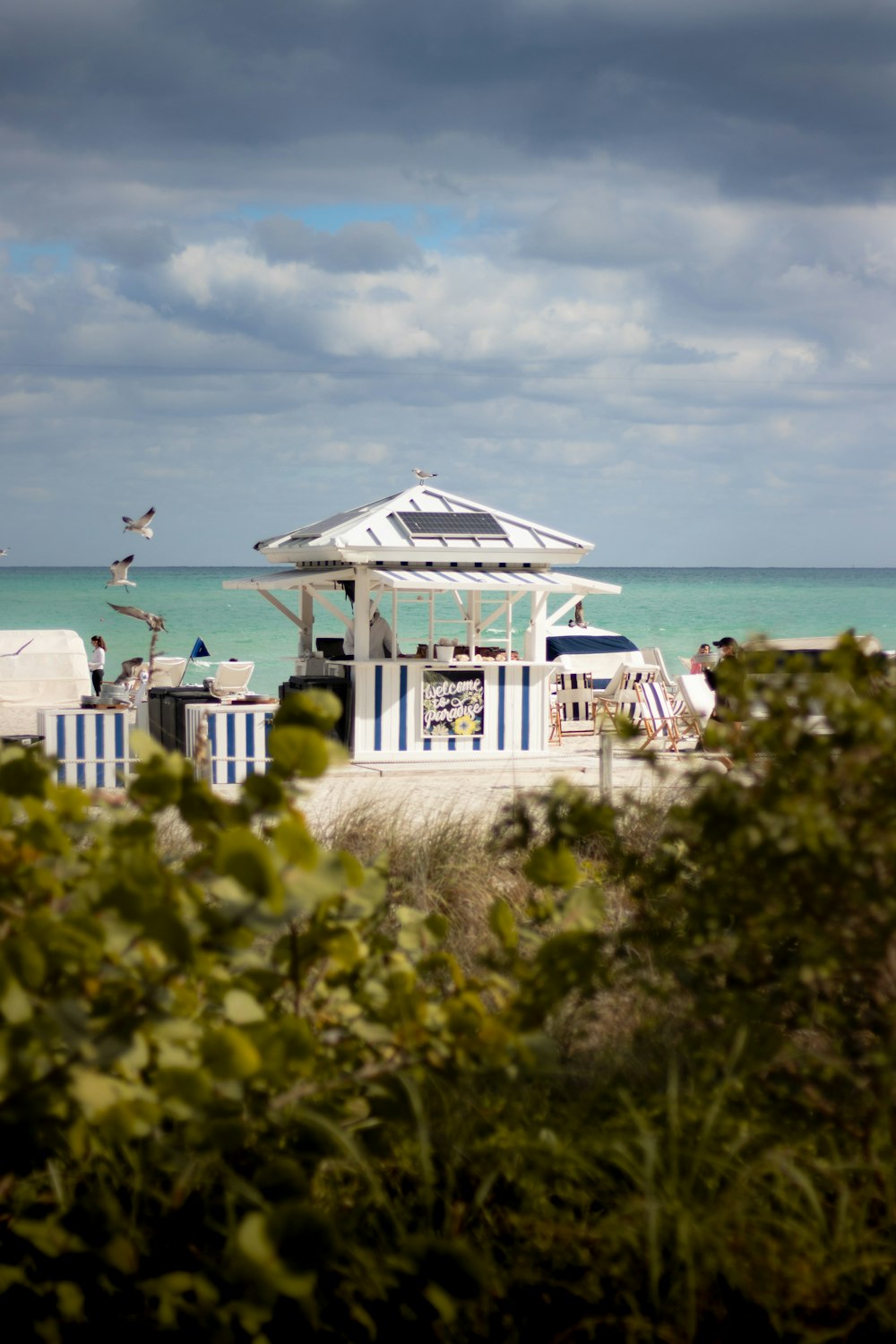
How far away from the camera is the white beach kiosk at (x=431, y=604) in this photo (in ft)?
47.8

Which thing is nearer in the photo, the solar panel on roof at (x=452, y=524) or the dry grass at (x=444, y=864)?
the dry grass at (x=444, y=864)

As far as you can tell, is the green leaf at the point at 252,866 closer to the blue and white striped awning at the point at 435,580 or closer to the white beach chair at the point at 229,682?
the white beach chair at the point at 229,682

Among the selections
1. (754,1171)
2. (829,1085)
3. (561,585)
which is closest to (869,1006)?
(829,1085)

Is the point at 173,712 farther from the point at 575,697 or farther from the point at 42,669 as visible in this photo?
the point at 42,669

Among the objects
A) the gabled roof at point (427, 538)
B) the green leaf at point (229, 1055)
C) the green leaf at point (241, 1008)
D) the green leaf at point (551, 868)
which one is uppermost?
the gabled roof at point (427, 538)

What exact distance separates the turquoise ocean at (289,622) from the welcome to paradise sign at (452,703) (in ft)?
76.2

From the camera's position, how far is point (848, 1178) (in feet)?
8.97

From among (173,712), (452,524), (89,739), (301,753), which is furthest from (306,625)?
(301,753)

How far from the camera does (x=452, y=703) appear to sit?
14.9 meters

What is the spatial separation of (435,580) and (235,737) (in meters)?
3.17

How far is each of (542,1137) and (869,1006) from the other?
31.1 inches

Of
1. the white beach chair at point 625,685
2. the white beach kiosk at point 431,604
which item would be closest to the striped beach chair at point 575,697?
the white beach chair at point 625,685

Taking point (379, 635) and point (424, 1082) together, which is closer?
point (424, 1082)

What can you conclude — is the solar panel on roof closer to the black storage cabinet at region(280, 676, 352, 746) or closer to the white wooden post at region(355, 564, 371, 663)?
the white wooden post at region(355, 564, 371, 663)
